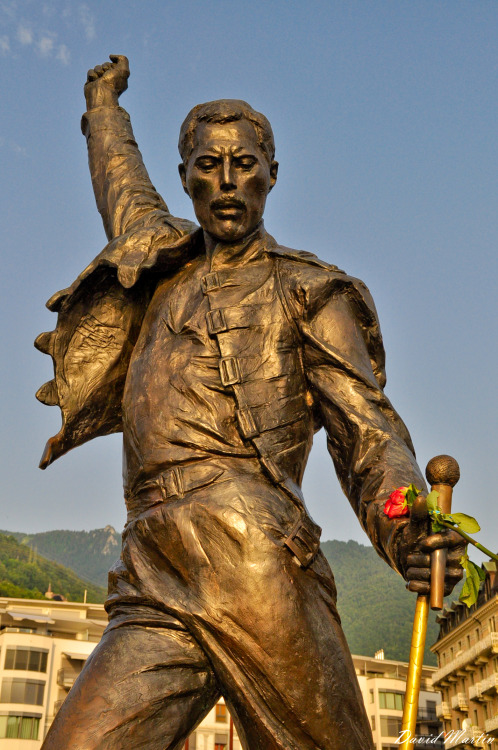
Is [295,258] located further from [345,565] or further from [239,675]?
[345,565]

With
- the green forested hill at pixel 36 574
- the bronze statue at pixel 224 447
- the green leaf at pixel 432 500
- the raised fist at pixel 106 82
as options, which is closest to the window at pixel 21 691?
the green forested hill at pixel 36 574

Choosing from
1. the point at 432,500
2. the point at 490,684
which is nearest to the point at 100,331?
the point at 432,500

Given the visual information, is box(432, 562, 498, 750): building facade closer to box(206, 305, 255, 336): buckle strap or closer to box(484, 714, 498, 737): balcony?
box(484, 714, 498, 737): balcony

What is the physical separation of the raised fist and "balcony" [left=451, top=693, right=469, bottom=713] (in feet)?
162

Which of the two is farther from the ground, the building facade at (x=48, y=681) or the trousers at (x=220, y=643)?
the building facade at (x=48, y=681)

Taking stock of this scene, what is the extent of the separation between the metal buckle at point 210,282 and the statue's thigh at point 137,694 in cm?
166

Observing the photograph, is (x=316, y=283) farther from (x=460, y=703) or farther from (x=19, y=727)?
(x=460, y=703)

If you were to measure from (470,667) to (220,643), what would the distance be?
49036 mm

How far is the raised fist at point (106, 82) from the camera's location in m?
6.51

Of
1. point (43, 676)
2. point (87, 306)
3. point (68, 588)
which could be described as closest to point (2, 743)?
point (43, 676)

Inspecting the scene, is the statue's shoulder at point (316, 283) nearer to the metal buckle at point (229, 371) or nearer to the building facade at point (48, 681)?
the metal buckle at point (229, 371)

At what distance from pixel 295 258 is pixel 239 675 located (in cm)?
207

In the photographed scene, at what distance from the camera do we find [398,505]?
4.04 meters

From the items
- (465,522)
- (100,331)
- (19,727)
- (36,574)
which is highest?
(36,574)
